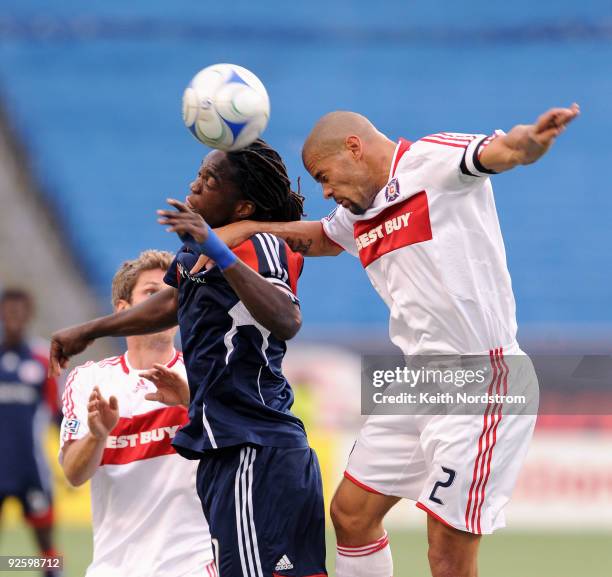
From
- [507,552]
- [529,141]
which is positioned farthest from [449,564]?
[507,552]

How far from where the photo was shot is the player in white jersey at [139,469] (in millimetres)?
4711

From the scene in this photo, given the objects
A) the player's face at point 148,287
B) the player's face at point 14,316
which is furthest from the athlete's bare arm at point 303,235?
the player's face at point 14,316

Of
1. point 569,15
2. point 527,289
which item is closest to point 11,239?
point 527,289

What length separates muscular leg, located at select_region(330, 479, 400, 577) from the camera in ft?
15.5

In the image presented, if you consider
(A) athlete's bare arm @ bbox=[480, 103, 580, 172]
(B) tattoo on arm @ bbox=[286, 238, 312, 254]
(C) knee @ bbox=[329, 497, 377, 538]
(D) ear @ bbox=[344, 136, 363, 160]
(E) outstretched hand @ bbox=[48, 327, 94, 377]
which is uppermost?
(D) ear @ bbox=[344, 136, 363, 160]

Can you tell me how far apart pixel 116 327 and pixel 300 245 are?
93 cm

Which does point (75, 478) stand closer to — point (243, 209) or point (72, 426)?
point (72, 426)

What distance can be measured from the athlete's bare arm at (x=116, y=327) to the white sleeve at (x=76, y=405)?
1.15ft

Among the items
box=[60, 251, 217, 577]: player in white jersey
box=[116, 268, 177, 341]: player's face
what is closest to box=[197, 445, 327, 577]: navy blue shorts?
box=[60, 251, 217, 577]: player in white jersey

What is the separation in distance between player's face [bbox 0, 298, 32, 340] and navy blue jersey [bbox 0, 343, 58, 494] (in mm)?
113

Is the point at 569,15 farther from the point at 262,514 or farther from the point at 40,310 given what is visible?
the point at 262,514

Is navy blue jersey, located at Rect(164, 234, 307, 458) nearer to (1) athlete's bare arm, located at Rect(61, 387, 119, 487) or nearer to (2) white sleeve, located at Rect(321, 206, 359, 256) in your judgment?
(1) athlete's bare arm, located at Rect(61, 387, 119, 487)

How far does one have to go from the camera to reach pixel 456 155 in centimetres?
441

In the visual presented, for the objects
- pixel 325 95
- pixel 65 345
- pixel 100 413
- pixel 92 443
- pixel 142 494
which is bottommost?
pixel 142 494
